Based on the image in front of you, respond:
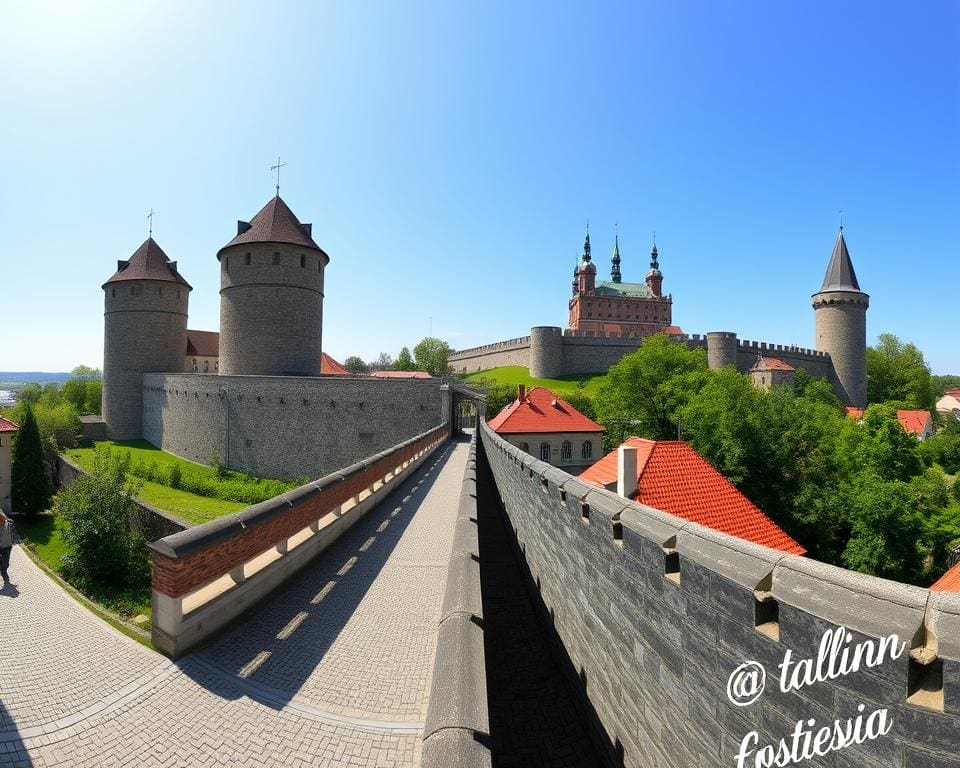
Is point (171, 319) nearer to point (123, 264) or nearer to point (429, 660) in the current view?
point (123, 264)

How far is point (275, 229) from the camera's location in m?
27.7

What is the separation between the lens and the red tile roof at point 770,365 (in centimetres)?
5181

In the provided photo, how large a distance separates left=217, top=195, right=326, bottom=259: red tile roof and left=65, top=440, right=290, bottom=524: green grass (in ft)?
41.6

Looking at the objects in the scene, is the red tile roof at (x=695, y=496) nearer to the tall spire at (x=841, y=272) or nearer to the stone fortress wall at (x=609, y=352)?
the stone fortress wall at (x=609, y=352)

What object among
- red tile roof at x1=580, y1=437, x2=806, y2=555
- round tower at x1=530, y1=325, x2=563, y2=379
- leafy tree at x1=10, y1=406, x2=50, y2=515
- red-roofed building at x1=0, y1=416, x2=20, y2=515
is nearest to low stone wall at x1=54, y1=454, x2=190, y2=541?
leafy tree at x1=10, y1=406, x2=50, y2=515

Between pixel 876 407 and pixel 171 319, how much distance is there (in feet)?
169

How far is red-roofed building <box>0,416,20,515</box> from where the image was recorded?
2014cm

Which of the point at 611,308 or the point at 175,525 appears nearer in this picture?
the point at 175,525

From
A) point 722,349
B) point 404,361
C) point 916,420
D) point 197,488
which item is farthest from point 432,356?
point 916,420

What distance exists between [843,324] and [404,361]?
191 ft

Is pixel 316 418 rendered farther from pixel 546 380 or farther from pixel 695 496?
pixel 546 380

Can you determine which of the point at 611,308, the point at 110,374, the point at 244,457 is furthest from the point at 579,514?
the point at 611,308

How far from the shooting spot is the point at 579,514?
5.46 metres

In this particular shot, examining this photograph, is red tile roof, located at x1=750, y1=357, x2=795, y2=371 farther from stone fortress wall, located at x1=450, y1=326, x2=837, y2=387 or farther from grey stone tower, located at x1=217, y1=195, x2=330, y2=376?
grey stone tower, located at x1=217, y1=195, x2=330, y2=376
